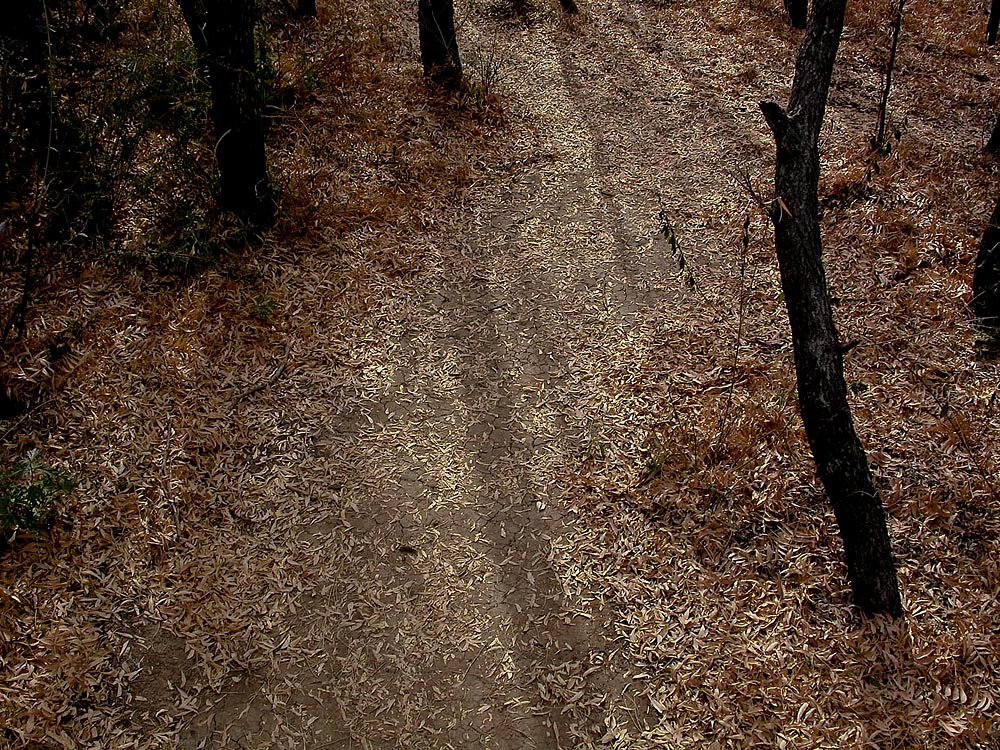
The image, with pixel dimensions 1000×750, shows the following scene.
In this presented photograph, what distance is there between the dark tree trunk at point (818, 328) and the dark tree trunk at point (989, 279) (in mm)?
2982

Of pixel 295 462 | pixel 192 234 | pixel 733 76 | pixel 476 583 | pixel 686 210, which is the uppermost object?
pixel 733 76

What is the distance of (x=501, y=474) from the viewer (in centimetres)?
498

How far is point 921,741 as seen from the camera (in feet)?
11.7

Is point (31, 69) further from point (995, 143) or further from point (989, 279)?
point (995, 143)

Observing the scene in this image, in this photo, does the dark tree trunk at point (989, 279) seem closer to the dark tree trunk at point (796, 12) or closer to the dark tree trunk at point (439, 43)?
the dark tree trunk at point (439, 43)

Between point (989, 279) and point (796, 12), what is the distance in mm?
7376

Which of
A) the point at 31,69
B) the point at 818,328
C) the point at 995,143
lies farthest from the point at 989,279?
the point at 31,69

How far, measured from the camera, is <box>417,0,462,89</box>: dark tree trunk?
8.11 meters

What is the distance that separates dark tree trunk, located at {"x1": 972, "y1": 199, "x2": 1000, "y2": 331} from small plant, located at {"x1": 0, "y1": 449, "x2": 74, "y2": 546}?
7083 mm

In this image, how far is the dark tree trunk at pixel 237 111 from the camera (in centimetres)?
532

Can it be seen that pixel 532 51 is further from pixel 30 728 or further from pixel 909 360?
pixel 30 728

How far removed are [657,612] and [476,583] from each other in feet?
3.73

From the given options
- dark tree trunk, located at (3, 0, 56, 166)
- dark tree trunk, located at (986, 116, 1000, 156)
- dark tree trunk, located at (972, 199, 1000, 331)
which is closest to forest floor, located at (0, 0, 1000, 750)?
dark tree trunk, located at (972, 199, 1000, 331)

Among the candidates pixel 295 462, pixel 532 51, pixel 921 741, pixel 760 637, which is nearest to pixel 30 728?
pixel 295 462
